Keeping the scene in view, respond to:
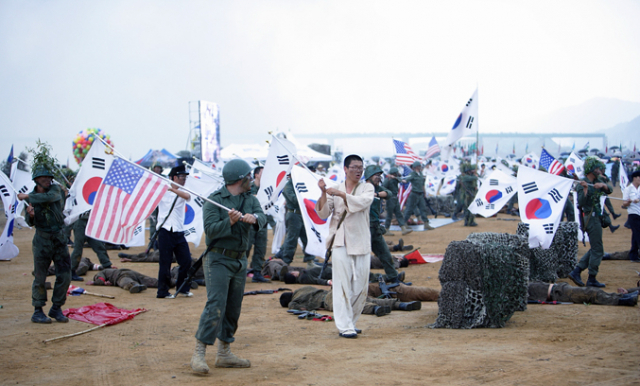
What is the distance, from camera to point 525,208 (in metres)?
8.63

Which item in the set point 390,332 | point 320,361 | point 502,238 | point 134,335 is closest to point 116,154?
point 134,335

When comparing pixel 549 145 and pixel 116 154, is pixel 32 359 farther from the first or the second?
pixel 549 145

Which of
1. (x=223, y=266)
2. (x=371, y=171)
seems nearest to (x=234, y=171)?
(x=223, y=266)

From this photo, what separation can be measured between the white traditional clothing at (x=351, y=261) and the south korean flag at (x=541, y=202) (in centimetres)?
345

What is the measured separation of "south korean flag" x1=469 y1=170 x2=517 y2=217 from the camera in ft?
46.8

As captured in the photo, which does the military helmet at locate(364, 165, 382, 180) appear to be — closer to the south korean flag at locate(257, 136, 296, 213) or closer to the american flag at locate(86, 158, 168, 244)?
the american flag at locate(86, 158, 168, 244)

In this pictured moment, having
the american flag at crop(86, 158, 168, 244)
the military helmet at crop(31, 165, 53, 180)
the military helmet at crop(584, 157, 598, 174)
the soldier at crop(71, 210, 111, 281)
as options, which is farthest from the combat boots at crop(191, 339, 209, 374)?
the military helmet at crop(584, 157, 598, 174)

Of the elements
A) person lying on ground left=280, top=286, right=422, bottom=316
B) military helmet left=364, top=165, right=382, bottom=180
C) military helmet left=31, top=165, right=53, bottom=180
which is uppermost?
military helmet left=364, top=165, right=382, bottom=180

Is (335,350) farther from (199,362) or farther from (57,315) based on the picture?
(57,315)

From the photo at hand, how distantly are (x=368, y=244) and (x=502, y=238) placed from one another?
187 centimetres

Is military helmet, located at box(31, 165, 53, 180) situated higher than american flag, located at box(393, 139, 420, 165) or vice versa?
american flag, located at box(393, 139, 420, 165)

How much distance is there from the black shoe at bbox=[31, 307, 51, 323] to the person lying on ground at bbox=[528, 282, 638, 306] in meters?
6.54

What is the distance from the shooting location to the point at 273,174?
9922 mm

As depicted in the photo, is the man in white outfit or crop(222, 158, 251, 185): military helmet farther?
the man in white outfit
